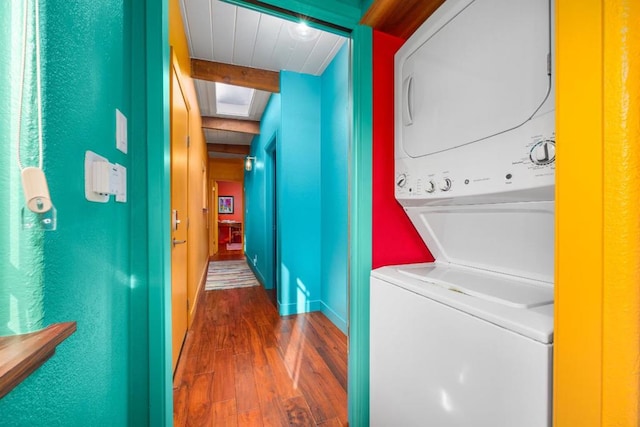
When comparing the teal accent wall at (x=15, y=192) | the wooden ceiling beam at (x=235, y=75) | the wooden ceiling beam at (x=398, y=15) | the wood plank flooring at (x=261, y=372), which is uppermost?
the wooden ceiling beam at (x=235, y=75)

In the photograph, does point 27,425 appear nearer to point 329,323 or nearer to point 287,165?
point 329,323

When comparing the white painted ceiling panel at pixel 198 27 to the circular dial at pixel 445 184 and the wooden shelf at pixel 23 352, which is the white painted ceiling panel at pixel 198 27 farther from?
the wooden shelf at pixel 23 352

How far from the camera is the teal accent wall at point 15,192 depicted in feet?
1.36

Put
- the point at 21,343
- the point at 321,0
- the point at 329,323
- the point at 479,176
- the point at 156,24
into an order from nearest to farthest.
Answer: the point at 21,343 < the point at 479,176 < the point at 156,24 < the point at 321,0 < the point at 329,323

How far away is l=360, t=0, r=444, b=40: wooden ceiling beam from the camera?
116cm

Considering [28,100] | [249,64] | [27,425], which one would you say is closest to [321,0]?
[28,100]

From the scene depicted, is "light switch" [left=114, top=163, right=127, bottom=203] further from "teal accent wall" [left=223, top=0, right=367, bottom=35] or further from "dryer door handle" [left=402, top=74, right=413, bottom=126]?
"dryer door handle" [left=402, top=74, right=413, bottom=126]

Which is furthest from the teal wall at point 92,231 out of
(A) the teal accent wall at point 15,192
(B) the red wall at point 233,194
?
(B) the red wall at point 233,194

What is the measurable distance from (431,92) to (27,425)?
1397 mm

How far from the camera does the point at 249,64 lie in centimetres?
288

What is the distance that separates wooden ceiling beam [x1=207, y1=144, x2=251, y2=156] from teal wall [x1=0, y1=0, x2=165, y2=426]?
555 cm

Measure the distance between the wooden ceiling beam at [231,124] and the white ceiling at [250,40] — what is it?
181 cm

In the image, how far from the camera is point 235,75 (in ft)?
9.62

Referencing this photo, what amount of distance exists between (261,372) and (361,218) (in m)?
1.35
